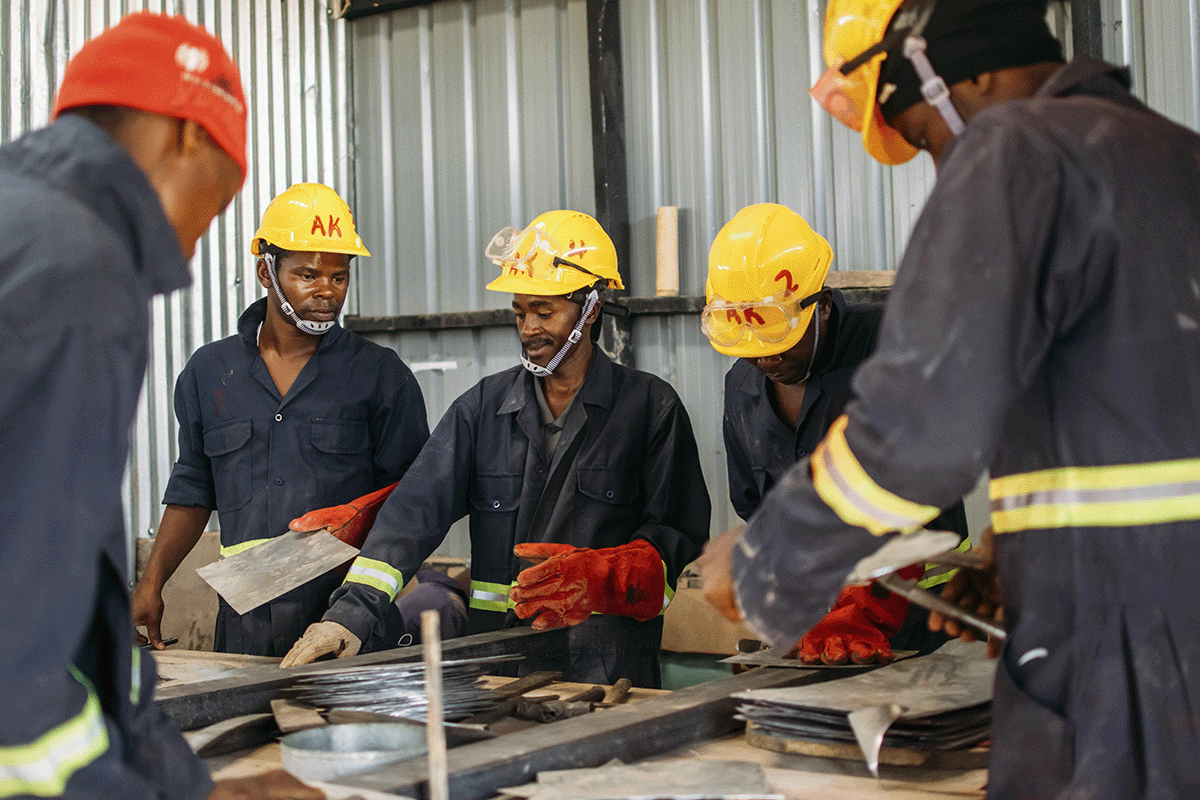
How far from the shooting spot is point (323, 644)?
293 cm

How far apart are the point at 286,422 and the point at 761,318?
179 centimetres

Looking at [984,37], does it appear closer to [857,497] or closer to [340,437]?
[857,497]

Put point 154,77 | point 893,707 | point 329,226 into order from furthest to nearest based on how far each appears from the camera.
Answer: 1. point 329,226
2. point 893,707
3. point 154,77

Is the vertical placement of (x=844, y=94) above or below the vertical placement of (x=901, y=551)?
above

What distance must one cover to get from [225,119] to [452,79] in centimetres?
533

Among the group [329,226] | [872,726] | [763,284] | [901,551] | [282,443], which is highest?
[329,226]

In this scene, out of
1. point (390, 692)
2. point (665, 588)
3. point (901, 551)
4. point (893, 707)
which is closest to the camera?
point (901, 551)

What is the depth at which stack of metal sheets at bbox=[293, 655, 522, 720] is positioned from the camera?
2.21 metres

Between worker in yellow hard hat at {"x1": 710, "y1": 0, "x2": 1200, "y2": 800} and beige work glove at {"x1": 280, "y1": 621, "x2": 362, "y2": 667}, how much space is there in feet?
5.96

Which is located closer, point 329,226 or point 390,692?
point 390,692

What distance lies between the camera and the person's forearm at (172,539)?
384 cm

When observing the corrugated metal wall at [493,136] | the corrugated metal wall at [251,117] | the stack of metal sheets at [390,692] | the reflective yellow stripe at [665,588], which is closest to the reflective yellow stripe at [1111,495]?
the stack of metal sheets at [390,692]

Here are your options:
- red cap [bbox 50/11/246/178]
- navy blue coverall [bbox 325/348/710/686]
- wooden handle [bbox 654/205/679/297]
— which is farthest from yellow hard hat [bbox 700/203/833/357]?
wooden handle [bbox 654/205/679/297]

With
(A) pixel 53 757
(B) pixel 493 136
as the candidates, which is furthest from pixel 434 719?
(B) pixel 493 136
